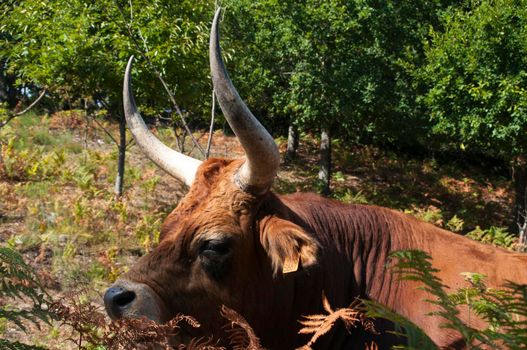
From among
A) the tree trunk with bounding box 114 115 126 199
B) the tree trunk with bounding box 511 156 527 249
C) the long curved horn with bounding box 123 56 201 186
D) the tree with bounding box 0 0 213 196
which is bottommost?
the tree trunk with bounding box 511 156 527 249

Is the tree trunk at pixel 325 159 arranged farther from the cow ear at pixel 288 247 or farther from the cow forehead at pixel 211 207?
the cow ear at pixel 288 247

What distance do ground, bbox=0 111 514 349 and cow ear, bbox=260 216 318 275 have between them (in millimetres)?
1074

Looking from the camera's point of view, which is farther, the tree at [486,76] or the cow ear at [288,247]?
the tree at [486,76]

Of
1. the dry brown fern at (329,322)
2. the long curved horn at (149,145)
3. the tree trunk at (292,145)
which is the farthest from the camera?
the tree trunk at (292,145)

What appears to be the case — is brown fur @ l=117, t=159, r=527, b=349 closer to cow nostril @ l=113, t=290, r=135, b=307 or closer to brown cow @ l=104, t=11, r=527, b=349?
brown cow @ l=104, t=11, r=527, b=349

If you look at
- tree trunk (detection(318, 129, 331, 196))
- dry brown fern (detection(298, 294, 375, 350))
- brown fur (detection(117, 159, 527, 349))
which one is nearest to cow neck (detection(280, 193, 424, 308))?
brown fur (detection(117, 159, 527, 349))

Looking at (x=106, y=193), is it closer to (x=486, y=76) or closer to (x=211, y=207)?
(x=486, y=76)

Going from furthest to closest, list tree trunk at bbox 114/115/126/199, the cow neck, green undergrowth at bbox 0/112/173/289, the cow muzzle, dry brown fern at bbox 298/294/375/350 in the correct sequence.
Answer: tree trunk at bbox 114/115/126/199 → green undergrowth at bbox 0/112/173/289 → the cow neck → the cow muzzle → dry brown fern at bbox 298/294/375/350

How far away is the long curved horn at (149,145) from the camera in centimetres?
404

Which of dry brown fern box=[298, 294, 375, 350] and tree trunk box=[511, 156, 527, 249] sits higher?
dry brown fern box=[298, 294, 375, 350]

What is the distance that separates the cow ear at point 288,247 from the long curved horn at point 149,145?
Answer: 3.38 feet

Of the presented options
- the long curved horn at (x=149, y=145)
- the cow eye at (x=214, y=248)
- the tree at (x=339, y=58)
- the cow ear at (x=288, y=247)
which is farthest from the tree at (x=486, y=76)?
the cow eye at (x=214, y=248)

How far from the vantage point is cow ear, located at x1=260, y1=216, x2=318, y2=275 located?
3064mm

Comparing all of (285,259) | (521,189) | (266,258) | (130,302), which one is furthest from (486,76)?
(130,302)
